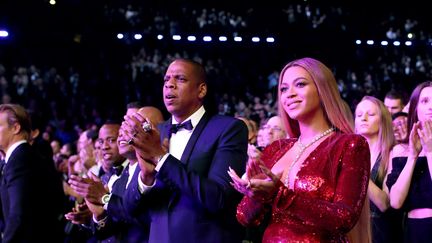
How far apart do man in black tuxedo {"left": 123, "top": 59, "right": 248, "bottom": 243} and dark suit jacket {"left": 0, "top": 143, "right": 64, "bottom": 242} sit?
4.12 feet

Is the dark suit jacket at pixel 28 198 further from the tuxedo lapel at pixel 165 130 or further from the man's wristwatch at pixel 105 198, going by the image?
the tuxedo lapel at pixel 165 130

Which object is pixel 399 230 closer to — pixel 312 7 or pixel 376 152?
pixel 376 152

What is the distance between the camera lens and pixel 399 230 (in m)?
4.31

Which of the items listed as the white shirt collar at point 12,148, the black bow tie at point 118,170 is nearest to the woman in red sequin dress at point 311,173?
the black bow tie at point 118,170

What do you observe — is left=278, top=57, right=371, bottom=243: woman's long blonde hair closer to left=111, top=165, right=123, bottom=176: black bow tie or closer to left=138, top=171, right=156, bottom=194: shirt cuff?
left=138, top=171, right=156, bottom=194: shirt cuff

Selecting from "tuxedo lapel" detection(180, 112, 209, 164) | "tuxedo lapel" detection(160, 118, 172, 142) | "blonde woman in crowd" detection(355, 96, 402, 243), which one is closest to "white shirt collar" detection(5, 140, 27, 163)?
"tuxedo lapel" detection(160, 118, 172, 142)

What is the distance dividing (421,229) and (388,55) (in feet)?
37.4

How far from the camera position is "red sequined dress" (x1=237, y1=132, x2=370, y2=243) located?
249 centimetres

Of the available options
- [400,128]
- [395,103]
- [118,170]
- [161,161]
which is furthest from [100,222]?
[395,103]

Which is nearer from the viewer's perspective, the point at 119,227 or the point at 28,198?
the point at 119,227

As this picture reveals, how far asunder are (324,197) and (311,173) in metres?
0.11

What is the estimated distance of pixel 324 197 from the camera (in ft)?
8.40

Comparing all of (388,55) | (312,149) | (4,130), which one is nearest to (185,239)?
(312,149)

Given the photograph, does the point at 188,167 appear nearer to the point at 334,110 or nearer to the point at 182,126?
the point at 182,126
